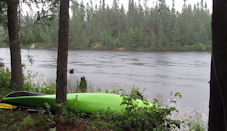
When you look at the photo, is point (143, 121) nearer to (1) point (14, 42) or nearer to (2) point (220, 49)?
(2) point (220, 49)

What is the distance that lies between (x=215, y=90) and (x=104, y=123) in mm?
2291

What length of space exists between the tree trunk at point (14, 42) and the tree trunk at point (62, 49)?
235cm

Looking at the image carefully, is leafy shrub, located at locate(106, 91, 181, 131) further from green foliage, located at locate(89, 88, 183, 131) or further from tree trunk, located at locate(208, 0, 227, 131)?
tree trunk, located at locate(208, 0, 227, 131)

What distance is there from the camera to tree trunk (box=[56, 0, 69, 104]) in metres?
3.58

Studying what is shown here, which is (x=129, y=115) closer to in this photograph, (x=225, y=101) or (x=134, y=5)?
(x=225, y=101)

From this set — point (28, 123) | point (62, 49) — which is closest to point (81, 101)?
point (28, 123)

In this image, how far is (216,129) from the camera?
82.5 inches

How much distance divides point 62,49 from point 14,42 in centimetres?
238

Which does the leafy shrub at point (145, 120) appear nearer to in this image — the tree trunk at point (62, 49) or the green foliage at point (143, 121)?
the green foliage at point (143, 121)

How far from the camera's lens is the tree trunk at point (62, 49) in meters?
3.58

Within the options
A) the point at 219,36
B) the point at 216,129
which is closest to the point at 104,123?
the point at 216,129

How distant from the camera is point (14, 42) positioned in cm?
546

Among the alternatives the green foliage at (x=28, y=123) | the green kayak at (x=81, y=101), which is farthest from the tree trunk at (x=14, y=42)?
the green foliage at (x=28, y=123)

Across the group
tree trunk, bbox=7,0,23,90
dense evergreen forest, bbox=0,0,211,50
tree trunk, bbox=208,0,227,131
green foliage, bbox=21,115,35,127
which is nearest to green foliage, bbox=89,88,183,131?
green foliage, bbox=21,115,35,127
